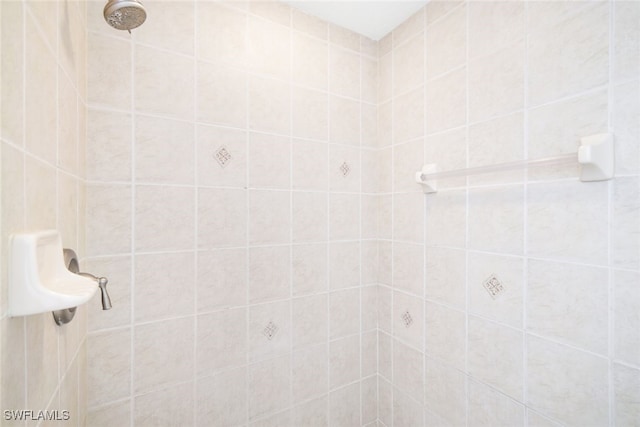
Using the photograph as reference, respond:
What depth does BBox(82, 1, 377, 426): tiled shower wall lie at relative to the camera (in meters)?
0.85

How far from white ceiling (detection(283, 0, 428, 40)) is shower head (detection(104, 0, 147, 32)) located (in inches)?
26.8

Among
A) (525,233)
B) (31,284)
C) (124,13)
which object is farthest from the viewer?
(525,233)

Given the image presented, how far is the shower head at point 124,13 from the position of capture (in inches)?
23.6

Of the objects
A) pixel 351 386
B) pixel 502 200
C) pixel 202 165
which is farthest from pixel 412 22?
pixel 351 386

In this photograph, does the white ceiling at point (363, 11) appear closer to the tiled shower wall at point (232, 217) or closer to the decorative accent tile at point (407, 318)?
the tiled shower wall at point (232, 217)

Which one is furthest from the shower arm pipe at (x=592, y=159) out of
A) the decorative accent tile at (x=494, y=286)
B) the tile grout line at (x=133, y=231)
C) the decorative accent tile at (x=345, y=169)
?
the tile grout line at (x=133, y=231)

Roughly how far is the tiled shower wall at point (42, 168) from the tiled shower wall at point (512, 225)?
42.6 inches

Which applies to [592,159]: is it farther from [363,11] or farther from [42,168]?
[42,168]

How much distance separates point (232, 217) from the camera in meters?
1.01

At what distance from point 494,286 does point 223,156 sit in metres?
0.99

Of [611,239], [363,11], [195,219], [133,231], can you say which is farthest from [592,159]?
[133,231]

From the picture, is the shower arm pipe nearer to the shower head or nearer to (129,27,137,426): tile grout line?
the shower head

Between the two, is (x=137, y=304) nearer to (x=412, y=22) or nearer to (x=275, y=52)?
(x=275, y=52)

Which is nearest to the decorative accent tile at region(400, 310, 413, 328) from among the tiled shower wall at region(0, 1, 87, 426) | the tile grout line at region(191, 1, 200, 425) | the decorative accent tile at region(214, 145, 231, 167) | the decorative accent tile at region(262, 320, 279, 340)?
the decorative accent tile at region(262, 320, 279, 340)
